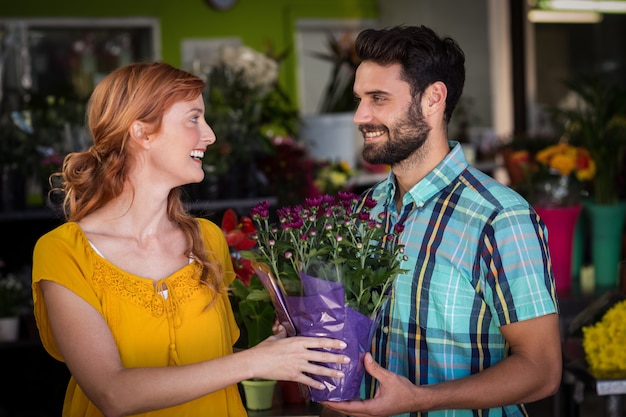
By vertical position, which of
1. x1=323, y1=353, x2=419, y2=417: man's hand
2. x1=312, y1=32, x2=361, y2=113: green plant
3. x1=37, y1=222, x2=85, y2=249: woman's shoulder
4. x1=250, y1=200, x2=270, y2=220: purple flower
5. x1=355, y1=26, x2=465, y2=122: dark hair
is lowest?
x1=323, y1=353, x2=419, y2=417: man's hand

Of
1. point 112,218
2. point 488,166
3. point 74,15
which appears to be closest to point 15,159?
point 112,218

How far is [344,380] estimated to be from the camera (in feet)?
5.49

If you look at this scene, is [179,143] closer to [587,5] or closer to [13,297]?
[13,297]

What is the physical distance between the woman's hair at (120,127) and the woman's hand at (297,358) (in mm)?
266

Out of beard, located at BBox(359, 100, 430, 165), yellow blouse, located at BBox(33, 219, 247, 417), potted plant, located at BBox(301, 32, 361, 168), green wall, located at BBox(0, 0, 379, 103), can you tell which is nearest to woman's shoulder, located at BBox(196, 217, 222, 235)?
yellow blouse, located at BBox(33, 219, 247, 417)

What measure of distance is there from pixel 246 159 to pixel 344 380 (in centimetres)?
255

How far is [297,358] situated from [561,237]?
7.00 ft

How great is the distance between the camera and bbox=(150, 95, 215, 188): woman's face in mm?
1817

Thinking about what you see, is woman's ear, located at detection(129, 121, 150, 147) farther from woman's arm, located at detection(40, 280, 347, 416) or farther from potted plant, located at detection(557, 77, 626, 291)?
potted plant, located at detection(557, 77, 626, 291)

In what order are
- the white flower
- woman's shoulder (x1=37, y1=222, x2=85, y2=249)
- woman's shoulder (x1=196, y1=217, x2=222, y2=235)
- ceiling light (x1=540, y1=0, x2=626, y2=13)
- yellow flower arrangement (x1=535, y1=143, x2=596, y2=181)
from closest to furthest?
woman's shoulder (x1=37, y1=222, x2=85, y2=249) < woman's shoulder (x1=196, y1=217, x2=222, y2=235) < yellow flower arrangement (x1=535, y1=143, x2=596, y2=181) < the white flower < ceiling light (x1=540, y1=0, x2=626, y2=13)

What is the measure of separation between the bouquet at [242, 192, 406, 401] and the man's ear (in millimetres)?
455

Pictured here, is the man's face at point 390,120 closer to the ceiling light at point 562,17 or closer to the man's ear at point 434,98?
the man's ear at point 434,98

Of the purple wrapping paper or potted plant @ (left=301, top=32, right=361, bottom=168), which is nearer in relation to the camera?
the purple wrapping paper

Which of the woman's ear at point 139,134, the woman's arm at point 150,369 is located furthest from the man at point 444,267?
the woman's ear at point 139,134
